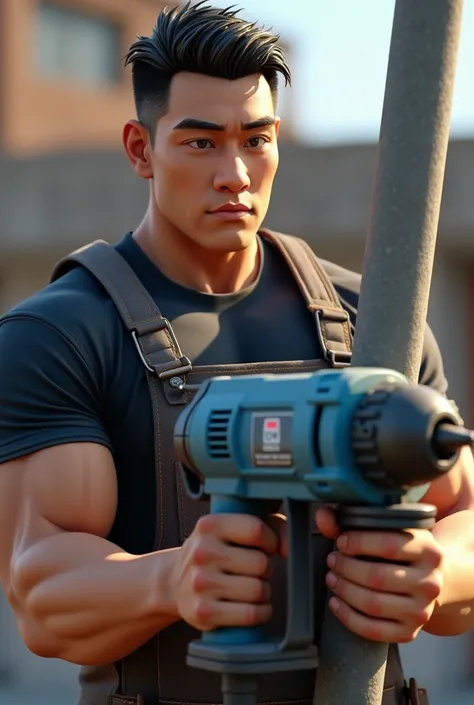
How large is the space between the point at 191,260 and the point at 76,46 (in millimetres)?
33854

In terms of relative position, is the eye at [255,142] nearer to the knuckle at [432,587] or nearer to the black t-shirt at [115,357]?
the black t-shirt at [115,357]

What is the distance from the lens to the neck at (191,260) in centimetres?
332

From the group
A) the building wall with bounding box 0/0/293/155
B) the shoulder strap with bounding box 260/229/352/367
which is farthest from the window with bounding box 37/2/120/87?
the shoulder strap with bounding box 260/229/352/367

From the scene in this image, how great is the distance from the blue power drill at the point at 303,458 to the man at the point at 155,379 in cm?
21

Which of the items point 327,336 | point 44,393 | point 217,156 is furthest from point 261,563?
point 217,156

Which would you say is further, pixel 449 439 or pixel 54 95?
pixel 54 95

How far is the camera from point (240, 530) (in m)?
2.63

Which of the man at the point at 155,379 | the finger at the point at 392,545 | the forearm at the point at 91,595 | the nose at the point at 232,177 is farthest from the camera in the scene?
the nose at the point at 232,177

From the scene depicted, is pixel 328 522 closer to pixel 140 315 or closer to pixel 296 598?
pixel 296 598

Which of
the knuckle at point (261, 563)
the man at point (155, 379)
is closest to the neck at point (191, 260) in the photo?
the man at point (155, 379)

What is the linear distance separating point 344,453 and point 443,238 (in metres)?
7.16

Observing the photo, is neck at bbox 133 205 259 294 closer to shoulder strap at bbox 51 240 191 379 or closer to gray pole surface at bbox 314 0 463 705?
shoulder strap at bbox 51 240 191 379

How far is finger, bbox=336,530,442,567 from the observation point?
98.9 inches

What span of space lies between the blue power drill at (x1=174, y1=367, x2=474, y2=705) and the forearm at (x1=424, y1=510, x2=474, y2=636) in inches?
14.1
